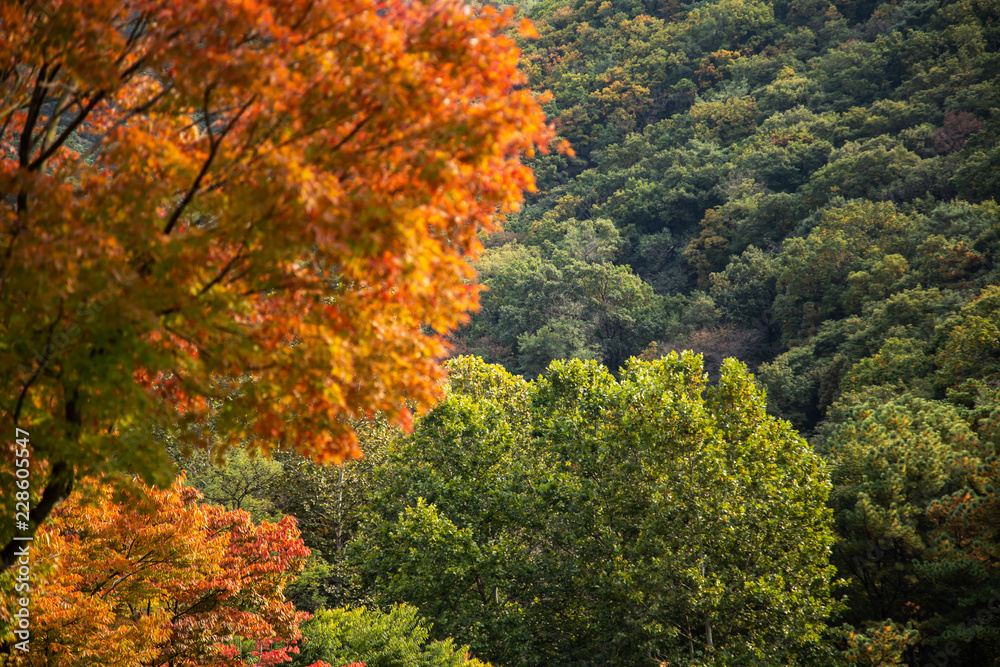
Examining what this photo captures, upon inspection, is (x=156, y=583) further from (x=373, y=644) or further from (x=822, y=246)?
(x=822, y=246)

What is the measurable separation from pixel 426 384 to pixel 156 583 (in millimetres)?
5930

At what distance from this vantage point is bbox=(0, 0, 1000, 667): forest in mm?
3062

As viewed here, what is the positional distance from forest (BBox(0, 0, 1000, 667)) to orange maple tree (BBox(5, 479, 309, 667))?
5cm

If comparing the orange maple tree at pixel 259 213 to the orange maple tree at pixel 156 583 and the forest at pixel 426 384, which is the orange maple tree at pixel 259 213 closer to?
the forest at pixel 426 384

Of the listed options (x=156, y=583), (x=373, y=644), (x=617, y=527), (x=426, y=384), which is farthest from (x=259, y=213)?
(x=617, y=527)

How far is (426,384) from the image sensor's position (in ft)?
11.6

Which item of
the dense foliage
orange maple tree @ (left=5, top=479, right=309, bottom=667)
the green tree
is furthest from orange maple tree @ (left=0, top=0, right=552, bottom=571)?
the dense foliage

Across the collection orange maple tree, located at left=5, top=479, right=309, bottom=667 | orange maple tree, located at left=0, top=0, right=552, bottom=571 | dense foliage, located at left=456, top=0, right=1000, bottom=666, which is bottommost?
orange maple tree, located at left=5, top=479, right=309, bottom=667

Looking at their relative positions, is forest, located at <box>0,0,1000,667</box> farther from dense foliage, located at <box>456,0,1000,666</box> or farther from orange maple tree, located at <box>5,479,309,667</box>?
dense foliage, located at <box>456,0,1000,666</box>

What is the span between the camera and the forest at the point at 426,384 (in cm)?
306

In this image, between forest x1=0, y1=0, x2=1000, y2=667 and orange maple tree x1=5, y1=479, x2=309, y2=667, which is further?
orange maple tree x1=5, y1=479, x2=309, y2=667

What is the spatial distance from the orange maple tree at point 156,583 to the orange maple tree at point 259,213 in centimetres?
160

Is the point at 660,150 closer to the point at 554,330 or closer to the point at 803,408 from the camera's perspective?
the point at 554,330

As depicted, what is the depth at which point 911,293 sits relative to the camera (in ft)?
79.2
